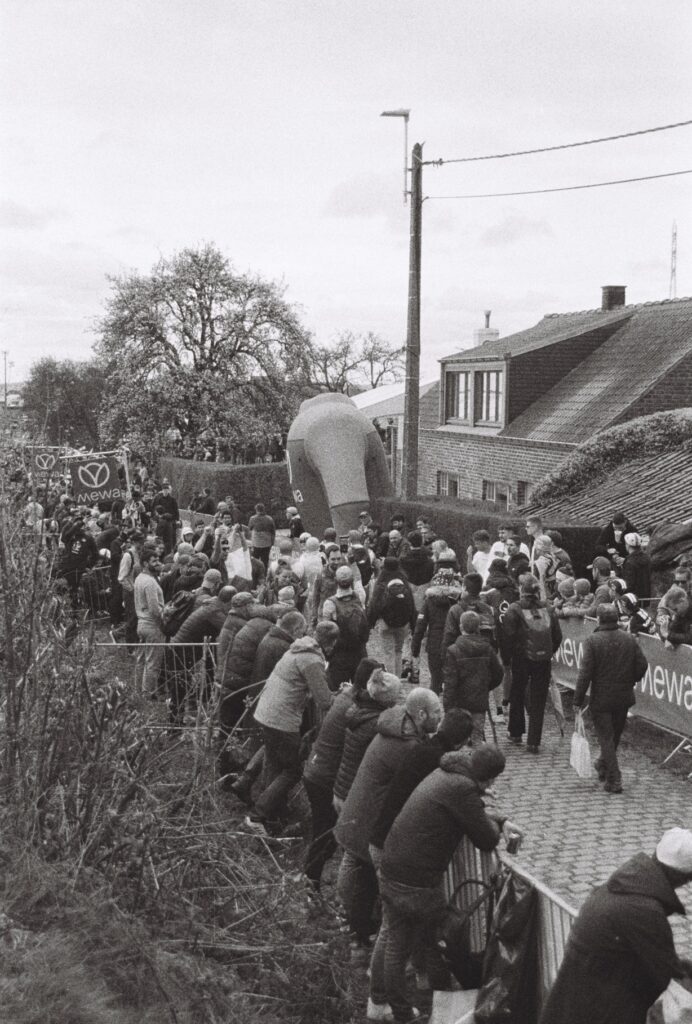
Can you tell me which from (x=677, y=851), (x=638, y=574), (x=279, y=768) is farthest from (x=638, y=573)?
(x=677, y=851)

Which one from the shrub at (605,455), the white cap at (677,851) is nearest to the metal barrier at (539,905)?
the white cap at (677,851)

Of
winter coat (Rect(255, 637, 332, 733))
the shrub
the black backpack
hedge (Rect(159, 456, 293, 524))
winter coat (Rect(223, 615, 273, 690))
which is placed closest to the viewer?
winter coat (Rect(255, 637, 332, 733))

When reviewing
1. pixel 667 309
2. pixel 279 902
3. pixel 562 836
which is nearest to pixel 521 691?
pixel 562 836

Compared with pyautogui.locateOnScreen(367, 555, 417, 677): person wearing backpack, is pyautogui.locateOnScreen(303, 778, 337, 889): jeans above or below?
below

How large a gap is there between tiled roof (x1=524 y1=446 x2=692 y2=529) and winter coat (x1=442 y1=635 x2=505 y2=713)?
8.92 m

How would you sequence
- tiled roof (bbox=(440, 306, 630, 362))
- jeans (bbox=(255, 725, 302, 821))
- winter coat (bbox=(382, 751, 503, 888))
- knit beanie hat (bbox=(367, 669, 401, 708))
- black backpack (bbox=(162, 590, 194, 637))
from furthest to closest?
tiled roof (bbox=(440, 306, 630, 362)) < black backpack (bbox=(162, 590, 194, 637)) < jeans (bbox=(255, 725, 302, 821)) < knit beanie hat (bbox=(367, 669, 401, 708)) < winter coat (bbox=(382, 751, 503, 888))

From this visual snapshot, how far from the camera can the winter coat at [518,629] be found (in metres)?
11.5

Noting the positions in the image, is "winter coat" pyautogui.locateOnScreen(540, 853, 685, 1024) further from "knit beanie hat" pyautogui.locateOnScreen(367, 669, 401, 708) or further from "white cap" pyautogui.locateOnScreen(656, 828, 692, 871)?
"knit beanie hat" pyautogui.locateOnScreen(367, 669, 401, 708)

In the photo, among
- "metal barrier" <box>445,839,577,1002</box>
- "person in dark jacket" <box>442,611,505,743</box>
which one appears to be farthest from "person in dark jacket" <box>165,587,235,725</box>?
"metal barrier" <box>445,839,577,1002</box>

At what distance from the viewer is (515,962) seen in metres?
5.95

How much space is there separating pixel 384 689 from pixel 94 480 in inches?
555

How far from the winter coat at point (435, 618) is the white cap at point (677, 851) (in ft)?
24.1

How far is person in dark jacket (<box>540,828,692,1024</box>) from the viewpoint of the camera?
4867 millimetres

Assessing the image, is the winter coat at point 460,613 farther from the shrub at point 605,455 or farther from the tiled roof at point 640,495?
the shrub at point 605,455
